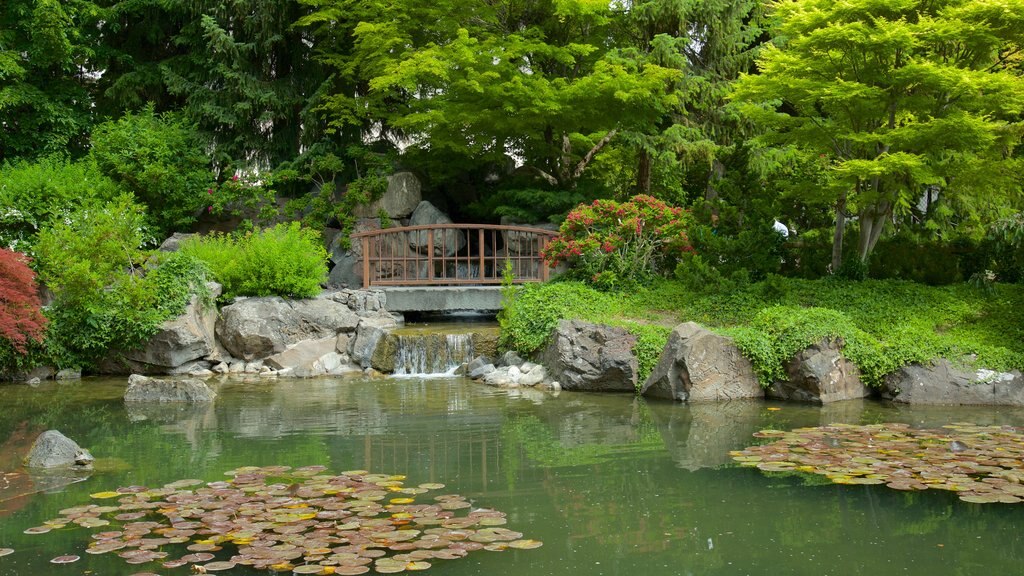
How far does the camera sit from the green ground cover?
10727 mm

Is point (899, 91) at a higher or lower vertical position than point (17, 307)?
higher

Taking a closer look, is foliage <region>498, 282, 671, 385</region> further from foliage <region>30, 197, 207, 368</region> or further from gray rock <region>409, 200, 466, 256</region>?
foliage <region>30, 197, 207, 368</region>

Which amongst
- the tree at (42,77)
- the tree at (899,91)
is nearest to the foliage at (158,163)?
the tree at (42,77)

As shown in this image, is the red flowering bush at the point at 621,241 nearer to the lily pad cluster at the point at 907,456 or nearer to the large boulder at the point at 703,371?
the large boulder at the point at 703,371

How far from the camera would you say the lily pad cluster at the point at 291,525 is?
5051mm

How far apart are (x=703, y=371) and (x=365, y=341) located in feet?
18.2

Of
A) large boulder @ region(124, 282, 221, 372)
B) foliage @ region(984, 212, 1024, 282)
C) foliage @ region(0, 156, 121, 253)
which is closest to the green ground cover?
foliage @ region(984, 212, 1024, 282)

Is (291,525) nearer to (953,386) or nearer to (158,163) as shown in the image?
(953,386)

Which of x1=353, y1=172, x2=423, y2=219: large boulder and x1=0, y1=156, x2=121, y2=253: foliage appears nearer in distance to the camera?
x1=0, y1=156, x2=121, y2=253: foliage

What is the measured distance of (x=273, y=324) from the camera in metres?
14.0

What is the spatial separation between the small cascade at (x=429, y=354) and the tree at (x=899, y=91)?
565 cm

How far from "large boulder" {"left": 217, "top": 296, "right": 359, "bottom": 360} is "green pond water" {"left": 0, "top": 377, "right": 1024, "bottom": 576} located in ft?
5.86

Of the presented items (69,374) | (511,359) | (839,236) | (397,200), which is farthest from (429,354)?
(839,236)

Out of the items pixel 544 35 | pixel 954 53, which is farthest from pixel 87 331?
pixel 954 53
